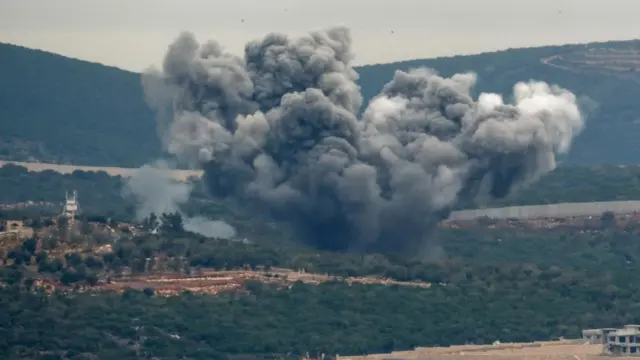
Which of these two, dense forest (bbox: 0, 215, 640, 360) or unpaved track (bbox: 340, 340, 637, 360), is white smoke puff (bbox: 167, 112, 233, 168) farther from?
unpaved track (bbox: 340, 340, 637, 360)

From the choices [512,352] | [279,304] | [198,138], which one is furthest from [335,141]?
[512,352]

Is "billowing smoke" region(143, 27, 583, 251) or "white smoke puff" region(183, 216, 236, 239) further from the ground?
"billowing smoke" region(143, 27, 583, 251)

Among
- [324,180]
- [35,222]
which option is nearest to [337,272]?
[324,180]

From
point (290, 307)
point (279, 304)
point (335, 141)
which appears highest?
point (335, 141)

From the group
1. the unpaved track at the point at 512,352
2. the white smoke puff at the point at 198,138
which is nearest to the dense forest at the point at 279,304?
the white smoke puff at the point at 198,138

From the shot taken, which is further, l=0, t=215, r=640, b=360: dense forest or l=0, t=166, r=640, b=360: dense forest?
l=0, t=166, r=640, b=360: dense forest

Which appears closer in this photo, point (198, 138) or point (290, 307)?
point (290, 307)

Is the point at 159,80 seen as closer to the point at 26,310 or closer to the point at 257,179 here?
the point at 257,179

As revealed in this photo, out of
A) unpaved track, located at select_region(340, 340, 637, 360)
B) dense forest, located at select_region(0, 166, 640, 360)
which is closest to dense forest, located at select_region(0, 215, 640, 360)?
dense forest, located at select_region(0, 166, 640, 360)

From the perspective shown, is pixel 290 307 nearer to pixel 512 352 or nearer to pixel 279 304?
pixel 279 304
